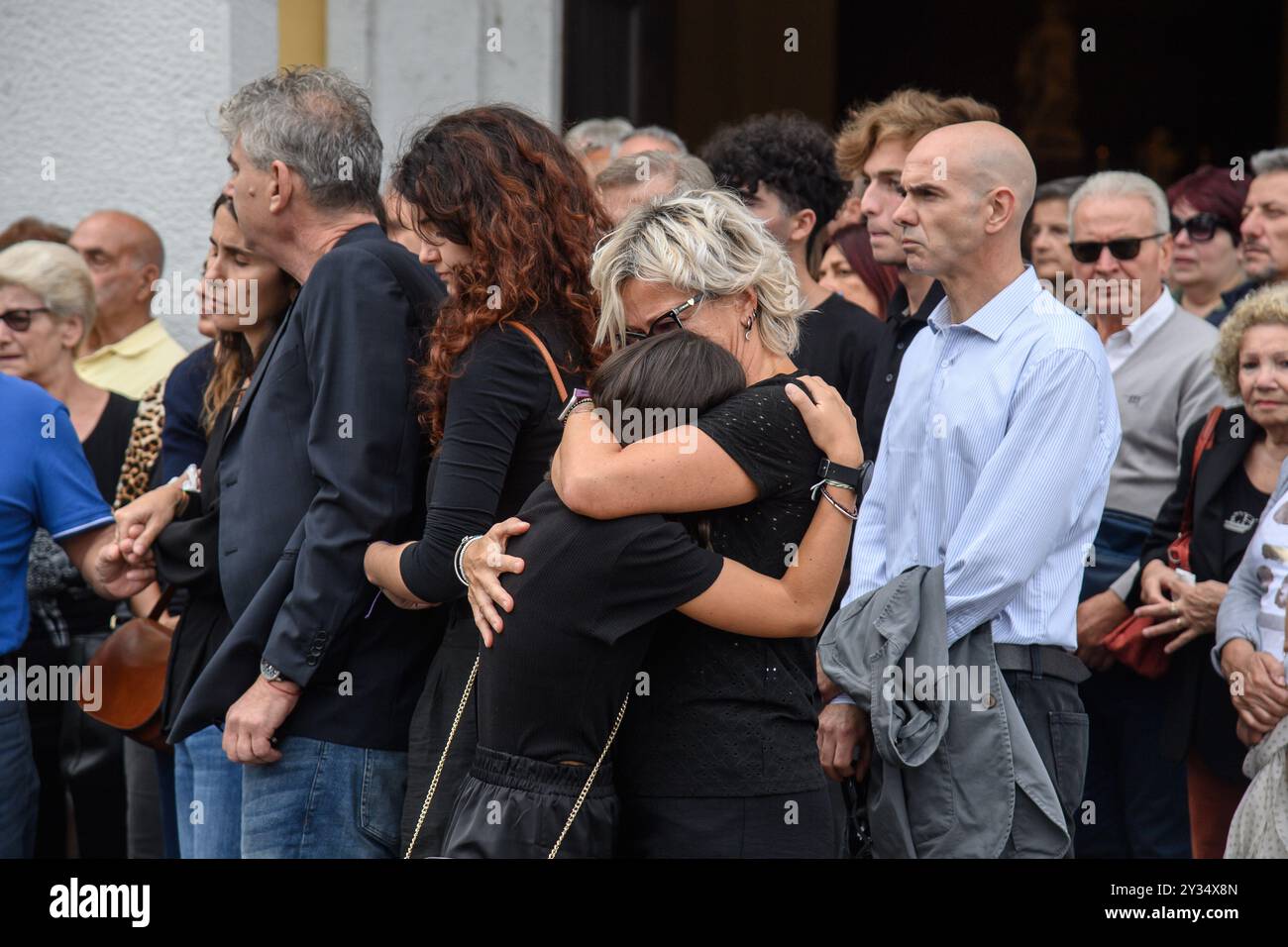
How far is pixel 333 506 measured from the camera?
121 inches

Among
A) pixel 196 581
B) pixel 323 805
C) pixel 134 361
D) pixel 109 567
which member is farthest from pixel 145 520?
pixel 134 361

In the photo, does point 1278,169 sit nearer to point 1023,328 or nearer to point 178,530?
point 1023,328

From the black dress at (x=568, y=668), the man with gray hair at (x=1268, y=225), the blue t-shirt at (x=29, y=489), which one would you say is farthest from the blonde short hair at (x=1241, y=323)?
the blue t-shirt at (x=29, y=489)

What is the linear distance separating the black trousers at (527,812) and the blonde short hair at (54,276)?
2.95 m

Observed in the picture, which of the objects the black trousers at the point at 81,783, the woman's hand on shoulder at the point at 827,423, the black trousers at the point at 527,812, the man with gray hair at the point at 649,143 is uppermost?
the man with gray hair at the point at 649,143

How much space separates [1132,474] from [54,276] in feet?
10.8

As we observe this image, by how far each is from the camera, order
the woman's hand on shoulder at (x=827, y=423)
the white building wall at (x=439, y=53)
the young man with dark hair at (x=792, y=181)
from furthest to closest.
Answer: the white building wall at (x=439, y=53)
the young man with dark hair at (x=792, y=181)
the woman's hand on shoulder at (x=827, y=423)

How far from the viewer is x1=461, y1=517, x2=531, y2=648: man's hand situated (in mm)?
2537

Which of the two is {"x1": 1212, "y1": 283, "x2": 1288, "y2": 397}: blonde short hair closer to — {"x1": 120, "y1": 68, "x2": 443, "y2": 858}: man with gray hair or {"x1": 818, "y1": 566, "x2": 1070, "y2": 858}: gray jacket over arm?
{"x1": 818, "y1": 566, "x2": 1070, "y2": 858}: gray jacket over arm

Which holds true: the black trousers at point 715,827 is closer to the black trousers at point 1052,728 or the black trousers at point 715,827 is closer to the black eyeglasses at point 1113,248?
the black trousers at point 1052,728

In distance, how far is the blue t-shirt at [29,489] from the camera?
3.69m

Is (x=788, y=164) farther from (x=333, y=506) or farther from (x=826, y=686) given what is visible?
(x=333, y=506)

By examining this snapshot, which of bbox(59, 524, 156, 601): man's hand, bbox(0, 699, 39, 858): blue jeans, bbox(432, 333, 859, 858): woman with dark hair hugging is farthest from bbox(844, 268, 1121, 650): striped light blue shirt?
bbox(0, 699, 39, 858): blue jeans

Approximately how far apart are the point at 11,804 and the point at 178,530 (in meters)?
0.84
